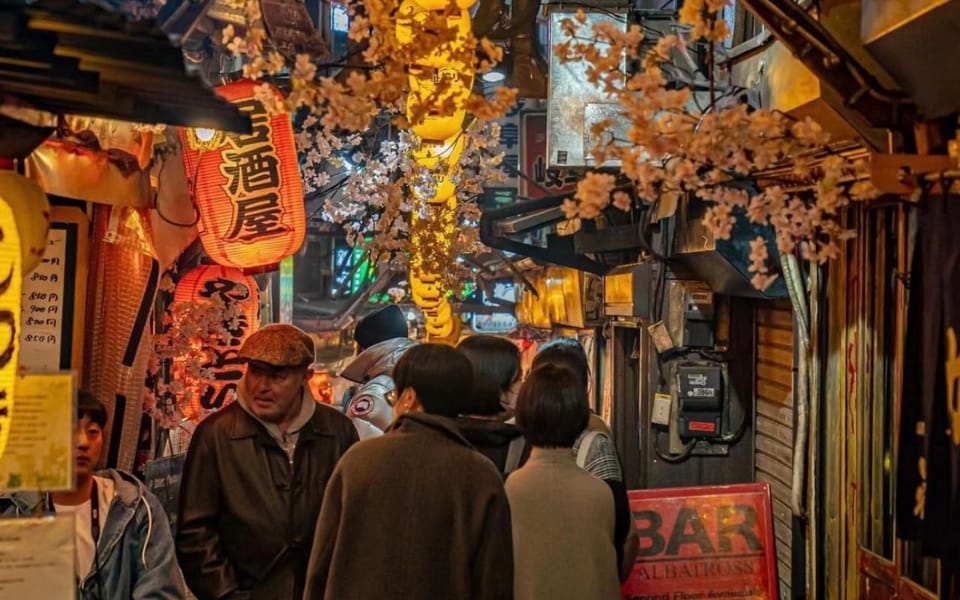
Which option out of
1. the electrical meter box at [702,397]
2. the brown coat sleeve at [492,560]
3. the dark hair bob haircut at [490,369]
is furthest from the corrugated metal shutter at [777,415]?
the brown coat sleeve at [492,560]

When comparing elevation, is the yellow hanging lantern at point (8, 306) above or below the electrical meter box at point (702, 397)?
above

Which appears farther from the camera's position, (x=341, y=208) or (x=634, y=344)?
(x=341, y=208)

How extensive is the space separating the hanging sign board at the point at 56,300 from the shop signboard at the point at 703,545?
4.04m

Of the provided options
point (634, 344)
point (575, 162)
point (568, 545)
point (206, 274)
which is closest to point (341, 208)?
point (634, 344)

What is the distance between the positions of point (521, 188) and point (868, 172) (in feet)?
66.7

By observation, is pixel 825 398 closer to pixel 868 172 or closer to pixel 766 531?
pixel 766 531

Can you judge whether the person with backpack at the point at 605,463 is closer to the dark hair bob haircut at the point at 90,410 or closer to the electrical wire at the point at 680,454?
the dark hair bob haircut at the point at 90,410

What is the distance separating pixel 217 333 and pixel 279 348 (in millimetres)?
3798

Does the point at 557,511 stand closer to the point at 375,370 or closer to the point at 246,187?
the point at 246,187

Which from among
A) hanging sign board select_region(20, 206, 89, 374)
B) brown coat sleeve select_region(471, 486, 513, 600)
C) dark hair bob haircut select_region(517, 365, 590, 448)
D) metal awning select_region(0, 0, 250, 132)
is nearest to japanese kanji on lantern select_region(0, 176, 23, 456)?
metal awning select_region(0, 0, 250, 132)

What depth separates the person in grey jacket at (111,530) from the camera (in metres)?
5.22

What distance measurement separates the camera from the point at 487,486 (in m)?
4.92

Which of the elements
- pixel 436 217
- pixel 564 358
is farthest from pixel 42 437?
A: pixel 436 217

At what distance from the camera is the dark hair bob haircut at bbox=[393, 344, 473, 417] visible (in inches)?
198
